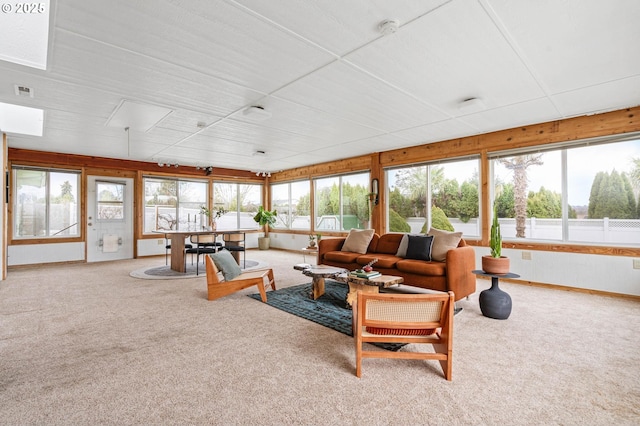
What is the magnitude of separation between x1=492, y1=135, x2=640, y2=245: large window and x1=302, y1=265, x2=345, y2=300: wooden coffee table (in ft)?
11.4

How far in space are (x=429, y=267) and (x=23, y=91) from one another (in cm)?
538

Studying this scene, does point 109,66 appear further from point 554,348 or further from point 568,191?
point 568,191

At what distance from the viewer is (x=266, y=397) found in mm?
1931

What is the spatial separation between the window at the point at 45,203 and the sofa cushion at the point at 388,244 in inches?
288

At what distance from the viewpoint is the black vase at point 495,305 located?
3.36 meters

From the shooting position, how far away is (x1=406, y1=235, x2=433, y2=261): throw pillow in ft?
14.6

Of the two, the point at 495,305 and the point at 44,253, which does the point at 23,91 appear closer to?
the point at 44,253

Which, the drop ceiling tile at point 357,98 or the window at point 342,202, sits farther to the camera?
the window at point 342,202

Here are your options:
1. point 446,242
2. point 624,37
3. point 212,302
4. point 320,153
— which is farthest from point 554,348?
point 320,153

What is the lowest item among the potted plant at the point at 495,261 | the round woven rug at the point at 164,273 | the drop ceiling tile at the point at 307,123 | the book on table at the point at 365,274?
the round woven rug at the point at 164,273

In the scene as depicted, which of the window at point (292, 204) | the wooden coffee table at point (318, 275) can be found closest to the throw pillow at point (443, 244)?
the wooden coffee table at point (318, 275)

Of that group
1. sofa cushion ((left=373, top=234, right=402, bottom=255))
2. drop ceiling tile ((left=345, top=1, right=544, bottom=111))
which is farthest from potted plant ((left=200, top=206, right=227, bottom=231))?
drop ceiling tile ((left=345, top=1, right=544, bottom=111))

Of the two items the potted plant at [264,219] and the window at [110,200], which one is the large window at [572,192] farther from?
the window at [110,200]

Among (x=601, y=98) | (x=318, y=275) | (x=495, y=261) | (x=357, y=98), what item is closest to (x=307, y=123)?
(x=357, y=98)
